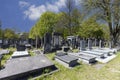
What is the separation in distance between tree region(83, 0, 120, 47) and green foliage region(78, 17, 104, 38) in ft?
5.45

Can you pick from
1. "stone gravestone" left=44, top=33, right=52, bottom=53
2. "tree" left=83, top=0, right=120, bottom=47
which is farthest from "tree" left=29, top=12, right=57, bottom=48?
"stone gravestone" left=44, top=33, right=52, bottom=53

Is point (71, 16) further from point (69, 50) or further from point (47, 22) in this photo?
point (69, 50)

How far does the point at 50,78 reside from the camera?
204 inches

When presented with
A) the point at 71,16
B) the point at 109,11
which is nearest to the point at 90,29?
the point at 71,16

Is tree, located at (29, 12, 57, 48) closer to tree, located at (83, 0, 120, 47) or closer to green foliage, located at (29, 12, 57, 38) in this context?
green foliage, located at (29, 12, 57, 38)

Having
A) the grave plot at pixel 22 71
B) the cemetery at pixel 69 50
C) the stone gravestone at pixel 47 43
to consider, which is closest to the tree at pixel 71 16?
the cemetery at pixel 69 50

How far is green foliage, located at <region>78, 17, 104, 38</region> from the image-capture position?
22.8 metres

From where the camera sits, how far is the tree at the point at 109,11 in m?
19.2

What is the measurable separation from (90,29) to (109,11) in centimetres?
1105

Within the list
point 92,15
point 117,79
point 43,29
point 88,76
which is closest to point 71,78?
point 88,76

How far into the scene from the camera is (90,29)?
30438 millimetres

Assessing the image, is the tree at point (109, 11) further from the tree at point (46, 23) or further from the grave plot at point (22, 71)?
the grave plot at point (22, 71)

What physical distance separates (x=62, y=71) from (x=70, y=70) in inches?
16.4

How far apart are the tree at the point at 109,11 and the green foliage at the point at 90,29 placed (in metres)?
1.66
